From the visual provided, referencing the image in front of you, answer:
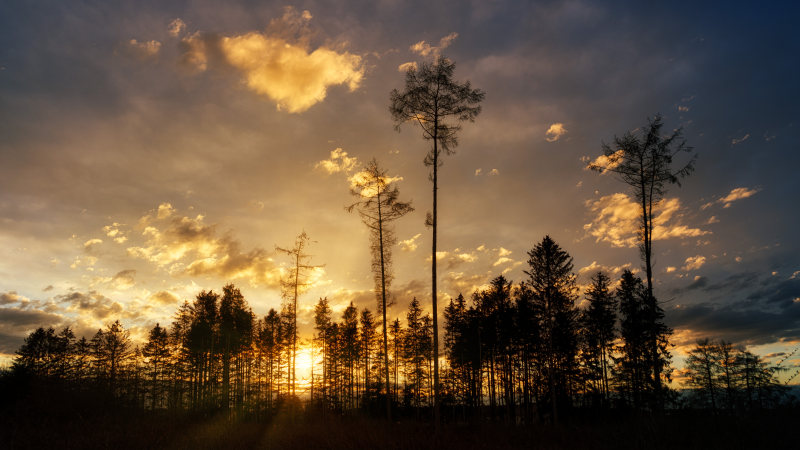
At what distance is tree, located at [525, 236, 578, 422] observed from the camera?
31158mm

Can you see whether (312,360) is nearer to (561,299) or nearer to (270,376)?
(270,376)

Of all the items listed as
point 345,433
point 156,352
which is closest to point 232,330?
point 156,352

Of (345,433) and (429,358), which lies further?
(429,358)

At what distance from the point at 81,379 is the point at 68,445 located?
528 inches

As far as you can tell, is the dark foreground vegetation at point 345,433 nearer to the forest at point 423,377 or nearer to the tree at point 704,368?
the forest at point 423,377

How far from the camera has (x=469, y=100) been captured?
2056 centimetres

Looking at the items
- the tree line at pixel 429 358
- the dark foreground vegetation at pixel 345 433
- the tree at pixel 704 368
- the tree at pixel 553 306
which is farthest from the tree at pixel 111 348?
the tree at pixel 704 368

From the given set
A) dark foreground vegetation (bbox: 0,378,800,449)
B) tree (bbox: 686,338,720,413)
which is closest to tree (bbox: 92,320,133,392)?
dark foreground vegetation (bbox: 0,378,800,449)

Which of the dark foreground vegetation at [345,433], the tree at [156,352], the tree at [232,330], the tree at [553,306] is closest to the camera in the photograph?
the dark foreground vegetation at [345,433]

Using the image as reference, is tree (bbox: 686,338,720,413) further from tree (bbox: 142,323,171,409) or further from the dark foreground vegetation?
tree (bbox: 142,323,171,409)

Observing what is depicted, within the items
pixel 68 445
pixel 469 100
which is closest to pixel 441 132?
pixel 469 100

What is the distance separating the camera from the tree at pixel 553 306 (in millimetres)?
31158

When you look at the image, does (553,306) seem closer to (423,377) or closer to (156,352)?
(423,377)

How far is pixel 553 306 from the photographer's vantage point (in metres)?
31.3
